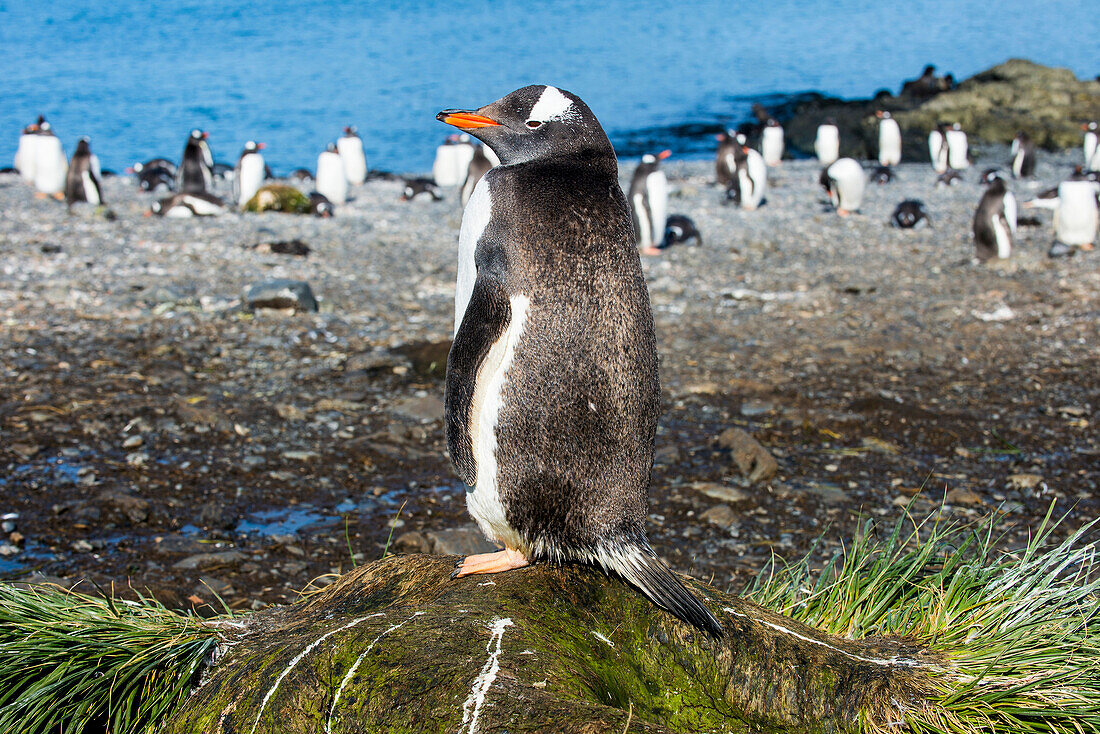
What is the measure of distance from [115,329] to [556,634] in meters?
6.93

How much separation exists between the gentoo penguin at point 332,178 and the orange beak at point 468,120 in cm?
1493

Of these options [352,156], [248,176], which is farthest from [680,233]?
[352,156]

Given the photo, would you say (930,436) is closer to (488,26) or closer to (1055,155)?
(1055,155)

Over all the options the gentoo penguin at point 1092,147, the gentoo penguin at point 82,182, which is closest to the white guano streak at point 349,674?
the gentoo penguin at point 82,182

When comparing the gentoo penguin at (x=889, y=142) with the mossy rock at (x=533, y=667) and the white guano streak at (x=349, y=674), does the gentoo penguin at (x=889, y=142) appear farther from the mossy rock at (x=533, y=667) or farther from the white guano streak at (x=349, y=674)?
the white guano streak at (x=349, y=674)

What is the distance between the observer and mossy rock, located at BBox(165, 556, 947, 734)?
1989 millimetres

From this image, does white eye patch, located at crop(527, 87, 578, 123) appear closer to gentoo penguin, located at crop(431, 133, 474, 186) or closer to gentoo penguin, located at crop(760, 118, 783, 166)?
gentoo penguin, located at crop(431, 133, 474, 186)

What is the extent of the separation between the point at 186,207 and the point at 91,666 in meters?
12.7

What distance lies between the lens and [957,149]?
23703mm

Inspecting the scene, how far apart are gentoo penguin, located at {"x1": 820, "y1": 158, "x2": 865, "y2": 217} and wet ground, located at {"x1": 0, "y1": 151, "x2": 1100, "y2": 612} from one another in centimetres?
415

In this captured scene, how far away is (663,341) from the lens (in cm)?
870

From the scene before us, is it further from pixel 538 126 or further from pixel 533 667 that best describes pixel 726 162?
pixel 533 667

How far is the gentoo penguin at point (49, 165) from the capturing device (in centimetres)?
1683

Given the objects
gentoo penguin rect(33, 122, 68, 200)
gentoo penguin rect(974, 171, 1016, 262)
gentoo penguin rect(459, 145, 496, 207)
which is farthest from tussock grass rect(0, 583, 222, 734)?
gentoo penguin rect(33, 122, 68, 200)
